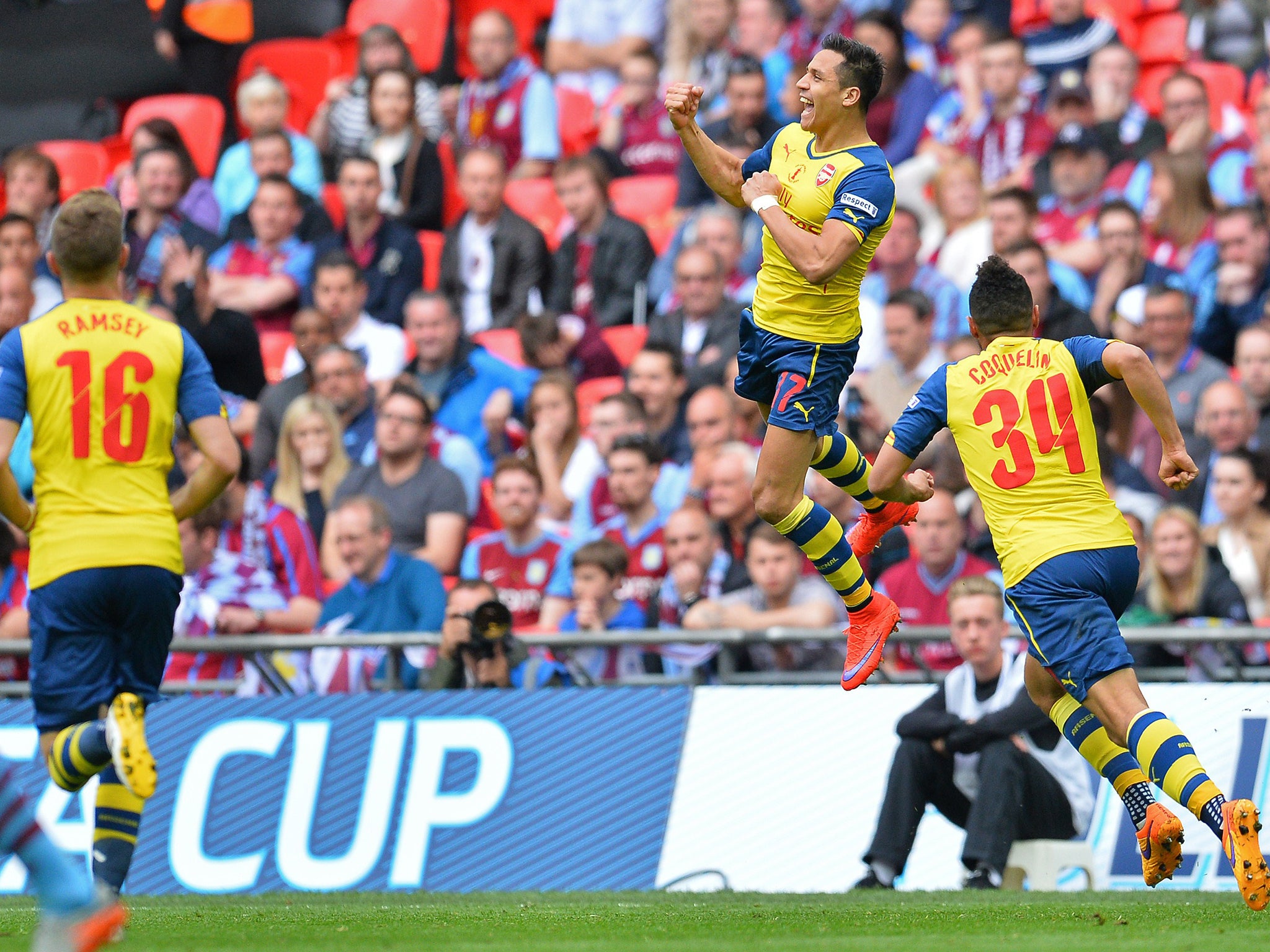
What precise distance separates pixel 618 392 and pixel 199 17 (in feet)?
24.9

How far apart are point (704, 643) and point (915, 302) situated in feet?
9.79

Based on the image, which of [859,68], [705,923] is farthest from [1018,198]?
[705,923]

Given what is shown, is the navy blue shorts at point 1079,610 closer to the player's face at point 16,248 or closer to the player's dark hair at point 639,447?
the player's dark hair at point 639,447

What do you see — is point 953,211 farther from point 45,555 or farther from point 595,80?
point 45,555

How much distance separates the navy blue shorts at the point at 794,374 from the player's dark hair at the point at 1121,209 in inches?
187

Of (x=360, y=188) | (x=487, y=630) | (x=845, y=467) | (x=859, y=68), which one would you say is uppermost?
(x=859, y=68)

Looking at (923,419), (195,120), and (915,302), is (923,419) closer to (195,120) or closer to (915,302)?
(915,302)

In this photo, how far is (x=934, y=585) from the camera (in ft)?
33.5

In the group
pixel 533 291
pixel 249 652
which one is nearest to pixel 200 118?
pixel 533 291

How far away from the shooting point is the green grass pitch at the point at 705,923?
19.8ft

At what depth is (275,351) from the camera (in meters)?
14.2

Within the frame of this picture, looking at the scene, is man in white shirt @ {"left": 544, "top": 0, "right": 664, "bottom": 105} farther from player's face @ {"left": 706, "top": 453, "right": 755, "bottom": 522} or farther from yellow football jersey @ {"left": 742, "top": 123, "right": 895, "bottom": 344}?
yellow football jersey @ {"left": 742, "top": 123, "right": 895, "bottom": 344}

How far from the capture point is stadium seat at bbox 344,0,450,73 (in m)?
16.9

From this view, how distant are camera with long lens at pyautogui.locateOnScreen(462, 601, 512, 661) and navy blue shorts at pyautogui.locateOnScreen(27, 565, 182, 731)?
9.41ft
